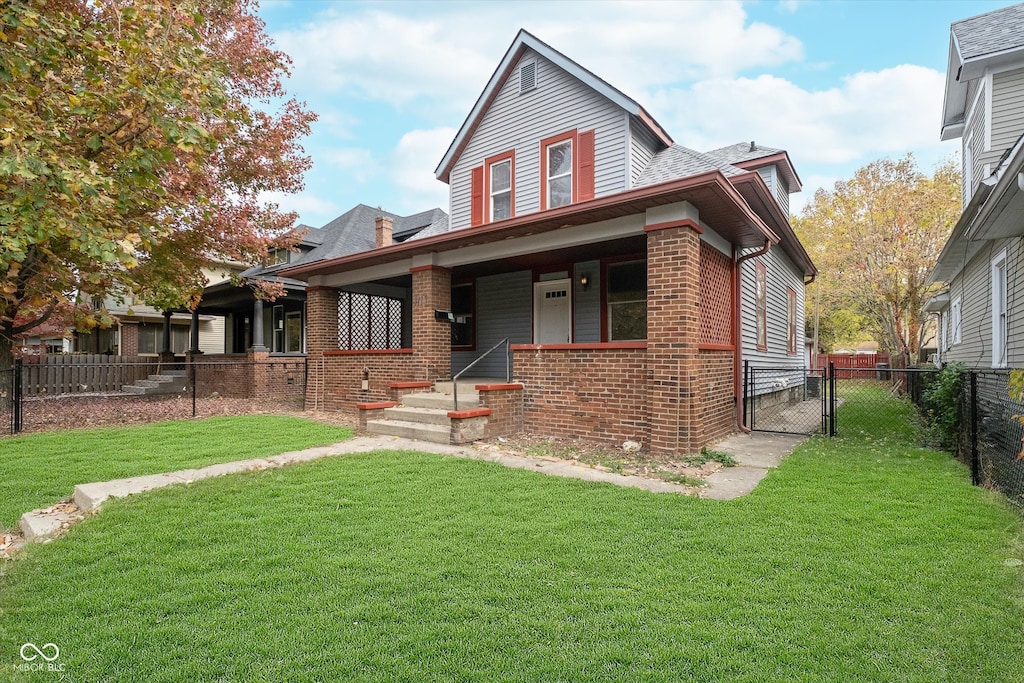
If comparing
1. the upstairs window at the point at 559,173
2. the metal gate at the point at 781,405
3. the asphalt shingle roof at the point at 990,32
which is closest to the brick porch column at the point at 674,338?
the metal gate at the point at 781,405

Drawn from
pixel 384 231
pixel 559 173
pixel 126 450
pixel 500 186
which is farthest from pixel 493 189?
pixel 126 450

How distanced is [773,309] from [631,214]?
723 centimetres

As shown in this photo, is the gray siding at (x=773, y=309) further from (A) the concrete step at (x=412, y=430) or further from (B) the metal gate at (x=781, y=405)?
(A) the concrete step at (x=412, y=430)

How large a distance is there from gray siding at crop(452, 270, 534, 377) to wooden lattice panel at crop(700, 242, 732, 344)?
162 inches

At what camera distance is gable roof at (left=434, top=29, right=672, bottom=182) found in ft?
30.4

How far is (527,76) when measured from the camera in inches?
422

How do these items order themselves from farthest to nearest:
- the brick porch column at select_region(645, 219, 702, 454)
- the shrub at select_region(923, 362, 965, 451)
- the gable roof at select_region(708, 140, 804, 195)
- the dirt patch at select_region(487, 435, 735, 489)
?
the gable roof at select_region(708, 140, 804, 195) → the shrub at select_region(923, 362, 965, 451) → the brick porch column at select_region(645, 219, 702, 454) → the dirt patch at select_region(487, 435, 735, 489)

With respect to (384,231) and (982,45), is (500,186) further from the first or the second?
(982,45)

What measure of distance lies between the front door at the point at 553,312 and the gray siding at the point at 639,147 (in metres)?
2.48

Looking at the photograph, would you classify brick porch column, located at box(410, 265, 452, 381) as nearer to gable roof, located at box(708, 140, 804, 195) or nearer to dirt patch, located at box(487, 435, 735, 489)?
dirt patch, located at box(487, 435, 735, 489)

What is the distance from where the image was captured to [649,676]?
2.07 meters

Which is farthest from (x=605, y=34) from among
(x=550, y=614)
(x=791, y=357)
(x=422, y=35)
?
(x=550, y=614)

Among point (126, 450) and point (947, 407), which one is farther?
point (947, 407)

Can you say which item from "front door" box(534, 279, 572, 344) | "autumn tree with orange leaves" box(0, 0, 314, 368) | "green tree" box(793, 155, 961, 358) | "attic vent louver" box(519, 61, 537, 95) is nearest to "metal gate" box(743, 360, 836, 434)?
"front door" box(534, 279, 572, 344)
